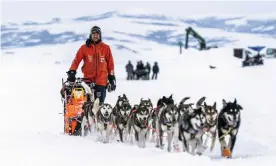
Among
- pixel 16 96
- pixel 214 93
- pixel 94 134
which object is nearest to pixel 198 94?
pixel 214 93

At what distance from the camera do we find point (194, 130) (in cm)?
607

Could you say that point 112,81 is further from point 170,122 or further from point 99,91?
point 170,122

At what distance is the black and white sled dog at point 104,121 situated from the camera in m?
7.38

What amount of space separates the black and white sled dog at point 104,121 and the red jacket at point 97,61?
658mm

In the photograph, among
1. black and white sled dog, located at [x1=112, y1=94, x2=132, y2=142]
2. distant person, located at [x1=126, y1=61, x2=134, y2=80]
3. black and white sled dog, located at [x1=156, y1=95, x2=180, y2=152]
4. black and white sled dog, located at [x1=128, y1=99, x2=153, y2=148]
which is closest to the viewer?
black and white sled dog, located at [x1=156, y1=95, x2=180, y2=152]

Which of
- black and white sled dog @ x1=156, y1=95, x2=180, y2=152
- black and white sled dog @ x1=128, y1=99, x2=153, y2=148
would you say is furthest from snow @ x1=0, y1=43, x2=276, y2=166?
black and white sled dog @ x1=156, y1=95, x2=180, y2=152

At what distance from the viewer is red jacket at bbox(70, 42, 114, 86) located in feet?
25.9

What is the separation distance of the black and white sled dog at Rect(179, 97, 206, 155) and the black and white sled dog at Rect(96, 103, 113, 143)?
144 centimetres

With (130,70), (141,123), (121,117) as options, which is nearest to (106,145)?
(141,123)

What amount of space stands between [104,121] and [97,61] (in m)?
0.90

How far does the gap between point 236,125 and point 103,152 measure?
4.52 ft

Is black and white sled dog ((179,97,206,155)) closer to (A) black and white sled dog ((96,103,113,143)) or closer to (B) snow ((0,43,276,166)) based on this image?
(B) snow ((0,43,276,166))

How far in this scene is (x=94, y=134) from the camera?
8.19 m

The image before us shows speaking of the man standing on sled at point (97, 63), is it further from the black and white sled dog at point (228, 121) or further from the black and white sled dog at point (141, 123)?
the black and white sled dog at point (228, 121)
